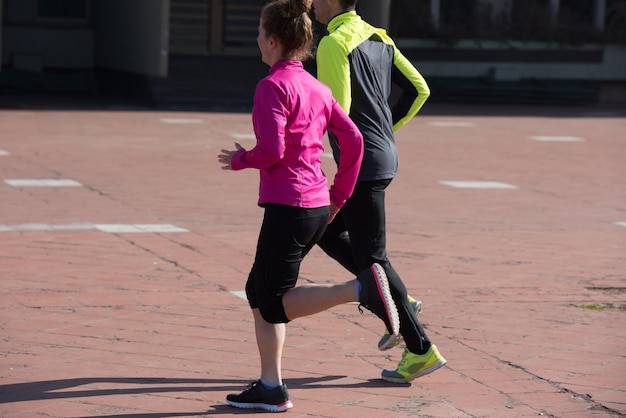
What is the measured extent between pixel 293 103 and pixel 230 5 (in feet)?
72.4

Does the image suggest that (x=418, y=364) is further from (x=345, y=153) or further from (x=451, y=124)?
(x=451, y=124)

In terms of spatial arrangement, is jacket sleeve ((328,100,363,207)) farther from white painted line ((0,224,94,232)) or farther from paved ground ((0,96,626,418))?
white painted line ((0,224,94,232))

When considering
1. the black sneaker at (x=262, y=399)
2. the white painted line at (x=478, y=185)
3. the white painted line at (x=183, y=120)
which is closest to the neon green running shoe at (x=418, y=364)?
the black sneaker at (x=262, y=399)

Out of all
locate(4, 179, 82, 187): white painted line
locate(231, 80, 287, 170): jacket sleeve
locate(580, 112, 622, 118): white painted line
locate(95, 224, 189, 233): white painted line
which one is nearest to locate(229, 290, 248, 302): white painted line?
locate(95, 224, 189, 233): white painted line

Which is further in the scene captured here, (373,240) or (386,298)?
(373,240)

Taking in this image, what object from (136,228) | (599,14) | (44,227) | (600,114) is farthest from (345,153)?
(599,14)

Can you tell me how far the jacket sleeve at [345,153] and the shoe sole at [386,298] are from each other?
0.33 metres

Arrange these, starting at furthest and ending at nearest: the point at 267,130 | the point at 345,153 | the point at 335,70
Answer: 1. the point at 335,70
2. the point at 345,153
3. the point at 267,130

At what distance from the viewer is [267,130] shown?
426 cm

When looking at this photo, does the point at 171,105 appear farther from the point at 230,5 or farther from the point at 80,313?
the point at 80,313

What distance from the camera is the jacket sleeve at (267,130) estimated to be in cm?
425

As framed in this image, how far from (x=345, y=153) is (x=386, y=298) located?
603 mm

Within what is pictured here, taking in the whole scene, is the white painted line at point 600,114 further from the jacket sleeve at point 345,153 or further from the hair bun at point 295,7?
the hair bun at point 295,7

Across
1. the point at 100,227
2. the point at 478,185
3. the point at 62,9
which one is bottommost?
the point at 62,9
